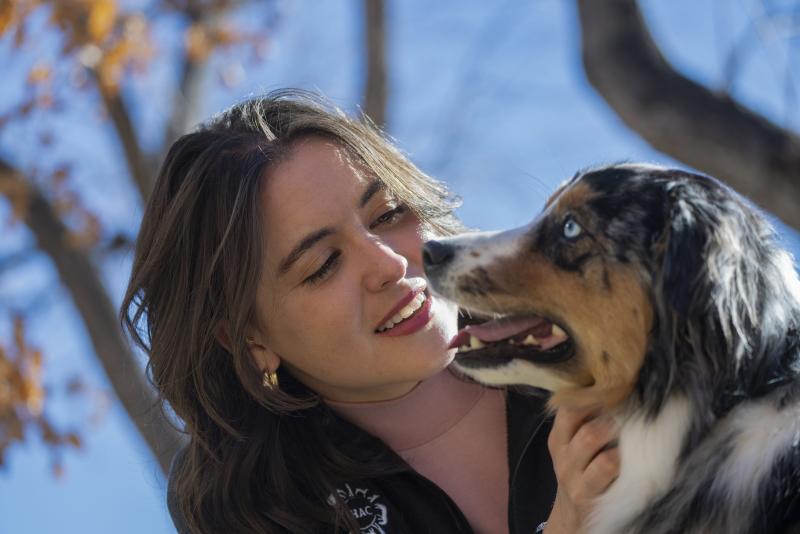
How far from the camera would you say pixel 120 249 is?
6.44 m

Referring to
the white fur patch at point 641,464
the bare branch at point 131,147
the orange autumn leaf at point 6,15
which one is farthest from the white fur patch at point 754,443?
the bare branch at point 131,147

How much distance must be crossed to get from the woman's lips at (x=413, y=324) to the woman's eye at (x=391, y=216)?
0.90 feet

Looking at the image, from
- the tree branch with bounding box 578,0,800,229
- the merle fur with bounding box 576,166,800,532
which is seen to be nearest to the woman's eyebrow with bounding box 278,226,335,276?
the merle fur with bounding box 576,166,800,532

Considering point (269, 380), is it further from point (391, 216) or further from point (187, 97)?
point (187, 97)

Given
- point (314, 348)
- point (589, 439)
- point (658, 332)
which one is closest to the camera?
point (658, 332)

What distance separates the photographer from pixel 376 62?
6.49 metres

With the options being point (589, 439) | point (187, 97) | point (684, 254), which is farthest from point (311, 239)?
point (187, 97)

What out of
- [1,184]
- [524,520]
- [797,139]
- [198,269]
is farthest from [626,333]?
[1,184]

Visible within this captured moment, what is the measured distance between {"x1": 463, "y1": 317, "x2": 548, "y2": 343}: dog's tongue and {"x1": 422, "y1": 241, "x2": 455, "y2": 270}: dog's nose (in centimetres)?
20

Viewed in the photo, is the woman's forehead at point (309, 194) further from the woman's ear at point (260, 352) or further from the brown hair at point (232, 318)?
the woman's ear at point (260, 352)

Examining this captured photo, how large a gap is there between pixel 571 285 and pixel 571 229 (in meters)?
0.15

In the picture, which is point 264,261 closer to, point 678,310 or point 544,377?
point 544,377

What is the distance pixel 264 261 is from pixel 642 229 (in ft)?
3.48

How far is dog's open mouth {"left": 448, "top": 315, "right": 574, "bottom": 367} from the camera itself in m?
2.72
